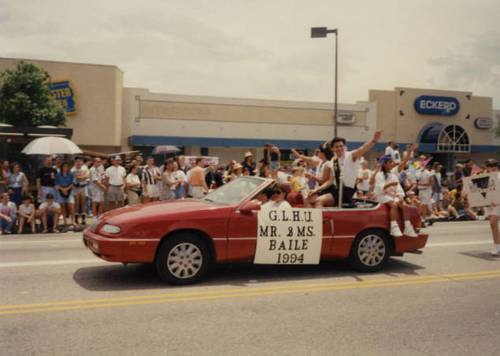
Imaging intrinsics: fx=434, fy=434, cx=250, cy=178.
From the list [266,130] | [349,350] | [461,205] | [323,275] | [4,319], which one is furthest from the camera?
[266,130]

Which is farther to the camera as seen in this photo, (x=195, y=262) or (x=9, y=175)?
(x=9, y=175)

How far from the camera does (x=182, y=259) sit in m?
5.79

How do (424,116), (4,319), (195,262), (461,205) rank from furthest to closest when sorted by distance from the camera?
(424,116)
(461,205)
(195,262)
(4,319)

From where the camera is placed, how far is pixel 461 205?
52.3 ft

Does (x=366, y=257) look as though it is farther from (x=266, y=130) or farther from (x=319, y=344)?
(x=266, y=130)

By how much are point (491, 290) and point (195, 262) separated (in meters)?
4.09

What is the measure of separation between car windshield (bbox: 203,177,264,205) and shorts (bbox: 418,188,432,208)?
1034 centimetres

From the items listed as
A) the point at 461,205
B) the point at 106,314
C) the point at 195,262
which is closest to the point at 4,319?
the point at 106,314

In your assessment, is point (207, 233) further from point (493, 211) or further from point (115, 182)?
point (115, 182)

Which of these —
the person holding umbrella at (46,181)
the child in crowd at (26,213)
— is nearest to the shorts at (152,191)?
the person holding umbrella at (46,181)

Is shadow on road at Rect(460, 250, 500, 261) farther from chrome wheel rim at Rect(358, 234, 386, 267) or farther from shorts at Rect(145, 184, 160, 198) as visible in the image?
shorts at Rect(145, 184, 160, 198)

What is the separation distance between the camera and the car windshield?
632 cm

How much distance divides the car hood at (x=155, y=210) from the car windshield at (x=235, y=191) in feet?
0.82

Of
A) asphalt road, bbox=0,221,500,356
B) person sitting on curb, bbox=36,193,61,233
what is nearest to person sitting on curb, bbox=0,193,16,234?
person sitting on curb, bbox=36,193,61,233
